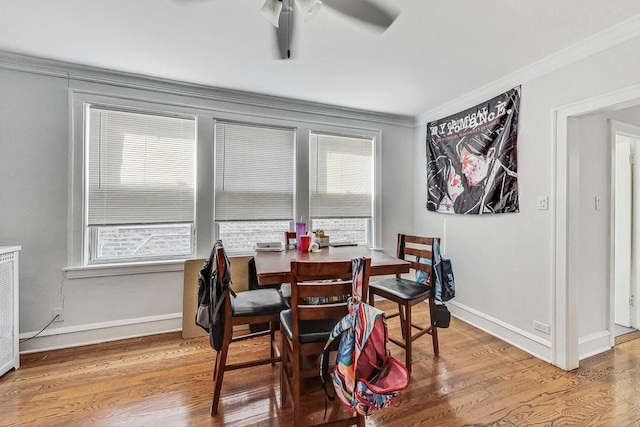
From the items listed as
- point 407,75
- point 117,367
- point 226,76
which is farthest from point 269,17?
point 117,367

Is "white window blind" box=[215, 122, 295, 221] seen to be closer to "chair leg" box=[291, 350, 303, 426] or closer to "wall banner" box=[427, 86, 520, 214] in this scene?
"wall banner" box=[427, 86, 520, 214]

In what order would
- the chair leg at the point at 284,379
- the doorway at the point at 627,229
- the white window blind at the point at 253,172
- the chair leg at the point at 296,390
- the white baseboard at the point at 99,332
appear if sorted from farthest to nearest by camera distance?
the white window blind at the point at 253,172
the doorway at the point at 627,229
the white baseboard at the point at 99,332
the chair leg at the point at 284,379
the chair leg at the point at 296,390

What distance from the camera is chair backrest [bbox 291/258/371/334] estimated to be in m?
1.39

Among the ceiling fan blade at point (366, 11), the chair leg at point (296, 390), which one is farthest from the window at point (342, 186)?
the chair leg at point (296, 390)

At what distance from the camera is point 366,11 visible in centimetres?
160

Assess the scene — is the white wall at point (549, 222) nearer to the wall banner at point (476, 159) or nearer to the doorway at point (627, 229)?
the wall banner at point (476, 159)

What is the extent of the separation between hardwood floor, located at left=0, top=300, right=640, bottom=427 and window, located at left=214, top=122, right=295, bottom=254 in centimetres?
120

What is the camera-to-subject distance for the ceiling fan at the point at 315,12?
1395 mm

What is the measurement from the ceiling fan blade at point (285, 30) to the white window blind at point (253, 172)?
117cm

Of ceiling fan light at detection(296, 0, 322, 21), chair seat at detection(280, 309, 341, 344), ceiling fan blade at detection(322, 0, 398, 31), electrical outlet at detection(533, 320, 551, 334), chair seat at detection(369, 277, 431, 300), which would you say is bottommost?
electrical outlet at detection(533, 320, 551, 334)

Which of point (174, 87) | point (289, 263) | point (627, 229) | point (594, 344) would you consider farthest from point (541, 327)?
point (174, 87)

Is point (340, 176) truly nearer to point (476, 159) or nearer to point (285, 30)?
point (476, 159)

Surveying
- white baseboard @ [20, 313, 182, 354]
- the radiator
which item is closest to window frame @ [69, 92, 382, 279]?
the radiator

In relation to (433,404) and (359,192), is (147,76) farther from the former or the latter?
(433,404)
